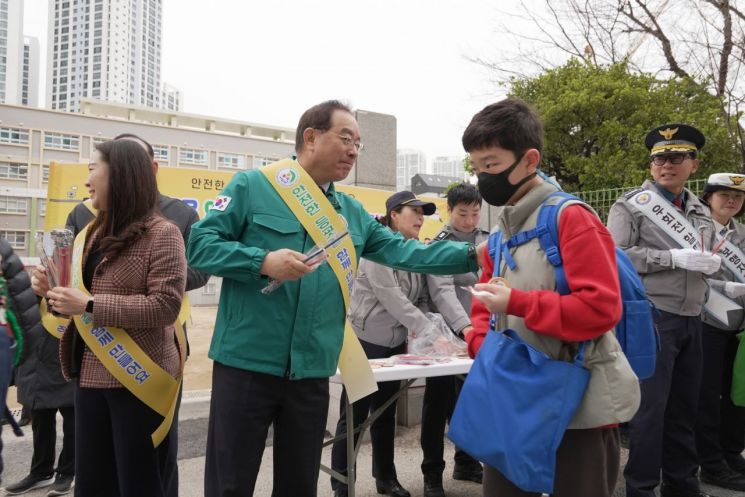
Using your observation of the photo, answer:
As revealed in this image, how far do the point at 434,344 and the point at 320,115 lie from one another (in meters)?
1.89

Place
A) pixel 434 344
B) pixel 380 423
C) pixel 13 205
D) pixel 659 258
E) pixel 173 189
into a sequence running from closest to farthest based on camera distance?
pixel 659 258, pixel 434 344, pixel 380 423, pixel 173 189, pixel 13 205

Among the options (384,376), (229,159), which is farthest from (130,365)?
(229,159)

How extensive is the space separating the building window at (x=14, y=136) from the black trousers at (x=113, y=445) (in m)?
72.5

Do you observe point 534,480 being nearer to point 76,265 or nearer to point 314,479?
point 314,479

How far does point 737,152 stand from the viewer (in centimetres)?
1077

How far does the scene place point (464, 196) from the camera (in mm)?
4203

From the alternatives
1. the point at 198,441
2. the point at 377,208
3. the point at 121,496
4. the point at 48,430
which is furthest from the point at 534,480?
the point at 377,208

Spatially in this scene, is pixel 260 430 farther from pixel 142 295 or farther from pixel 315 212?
pixel 315 212

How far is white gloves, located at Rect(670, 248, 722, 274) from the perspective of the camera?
3398mm

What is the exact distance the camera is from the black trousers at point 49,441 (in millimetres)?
3848

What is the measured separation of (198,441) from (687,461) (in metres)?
3.78

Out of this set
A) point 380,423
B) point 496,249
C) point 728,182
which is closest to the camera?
point 496,249

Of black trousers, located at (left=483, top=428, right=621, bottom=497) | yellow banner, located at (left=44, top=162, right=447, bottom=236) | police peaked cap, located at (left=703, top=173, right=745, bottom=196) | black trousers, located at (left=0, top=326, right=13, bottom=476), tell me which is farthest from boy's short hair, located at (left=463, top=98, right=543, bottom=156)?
yellow banner, located at (left=44, top=162, right=447, bottom=236)

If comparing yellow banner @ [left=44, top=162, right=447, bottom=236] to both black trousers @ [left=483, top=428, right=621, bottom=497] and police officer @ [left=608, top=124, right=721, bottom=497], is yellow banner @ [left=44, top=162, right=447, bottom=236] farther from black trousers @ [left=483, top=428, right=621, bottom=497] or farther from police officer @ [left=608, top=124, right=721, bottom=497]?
black trousers @ [left=483, top=428, right=621, bottom=497]
